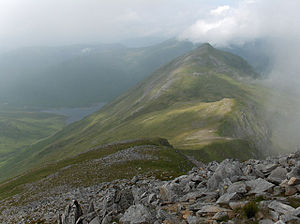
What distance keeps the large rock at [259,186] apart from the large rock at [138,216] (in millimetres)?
8864

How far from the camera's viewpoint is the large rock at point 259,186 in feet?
58.0

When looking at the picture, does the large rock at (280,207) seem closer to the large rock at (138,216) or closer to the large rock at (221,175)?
the large rock at (221,175)

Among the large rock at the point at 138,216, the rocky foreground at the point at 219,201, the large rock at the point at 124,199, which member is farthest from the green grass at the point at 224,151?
the large rock at the point at 138,216

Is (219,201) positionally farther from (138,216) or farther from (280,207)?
(138,216)

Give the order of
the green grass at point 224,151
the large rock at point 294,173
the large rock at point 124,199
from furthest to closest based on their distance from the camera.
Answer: the green grass at point 224,151, the large rock at point 124,199, the large rock at point 294,173

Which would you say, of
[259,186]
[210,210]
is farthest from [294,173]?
[210,210]

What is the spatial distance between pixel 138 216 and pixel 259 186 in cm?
1088

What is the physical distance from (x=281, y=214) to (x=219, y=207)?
13.6 feet

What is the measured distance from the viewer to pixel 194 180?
2469 centimetres

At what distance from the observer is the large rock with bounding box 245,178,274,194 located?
17.7m

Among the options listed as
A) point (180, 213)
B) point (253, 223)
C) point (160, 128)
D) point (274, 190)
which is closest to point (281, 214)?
point (253, 223)

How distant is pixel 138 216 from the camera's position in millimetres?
18828

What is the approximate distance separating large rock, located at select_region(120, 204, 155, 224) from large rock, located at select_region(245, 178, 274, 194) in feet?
29.1

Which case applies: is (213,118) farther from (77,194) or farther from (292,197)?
(292,197)
